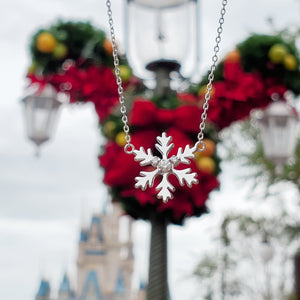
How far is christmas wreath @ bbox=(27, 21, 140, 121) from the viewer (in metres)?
4.40

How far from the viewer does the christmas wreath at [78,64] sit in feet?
14.4

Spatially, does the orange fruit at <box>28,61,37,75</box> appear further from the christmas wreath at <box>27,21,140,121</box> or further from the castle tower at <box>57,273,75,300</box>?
the castle tower at <box>57,273,75,300</box>

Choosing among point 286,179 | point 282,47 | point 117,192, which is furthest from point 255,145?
point 117,192

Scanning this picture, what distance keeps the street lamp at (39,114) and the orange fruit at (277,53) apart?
1.86m

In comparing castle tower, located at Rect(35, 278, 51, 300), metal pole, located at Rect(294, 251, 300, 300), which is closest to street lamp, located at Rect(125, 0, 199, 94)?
metal pole, located at Rect(294, 251, 300, 300)

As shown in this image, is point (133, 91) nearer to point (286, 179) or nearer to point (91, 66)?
point (91, 66)

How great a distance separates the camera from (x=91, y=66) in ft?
15.2

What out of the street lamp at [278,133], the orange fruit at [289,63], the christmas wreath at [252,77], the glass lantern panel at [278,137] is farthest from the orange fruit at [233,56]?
the glass lantern panel at [278,137]

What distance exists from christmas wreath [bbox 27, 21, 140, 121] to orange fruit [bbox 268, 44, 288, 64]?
1135 mm

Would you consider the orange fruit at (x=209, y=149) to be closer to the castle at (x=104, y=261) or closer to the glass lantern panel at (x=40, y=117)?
the glass lantern panel at (x=40, y=117)

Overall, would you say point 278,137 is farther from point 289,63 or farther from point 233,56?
point 233,56

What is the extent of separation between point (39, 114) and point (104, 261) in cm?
1094

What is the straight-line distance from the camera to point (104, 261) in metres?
15.3

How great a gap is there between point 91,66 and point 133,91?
17.9 inches
